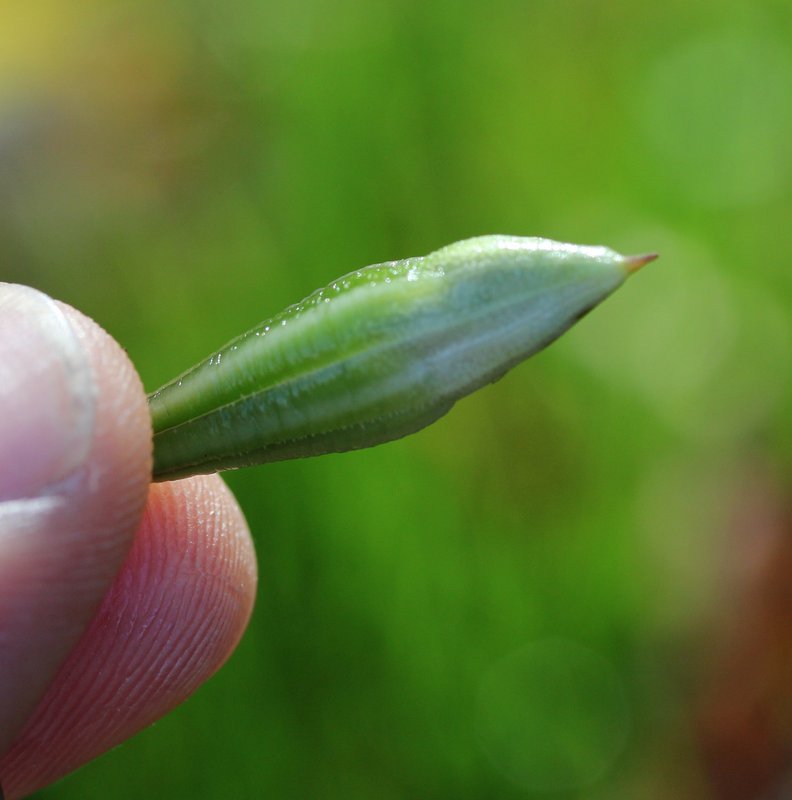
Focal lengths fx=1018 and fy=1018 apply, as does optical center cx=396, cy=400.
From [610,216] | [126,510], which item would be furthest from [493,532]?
[126,510]

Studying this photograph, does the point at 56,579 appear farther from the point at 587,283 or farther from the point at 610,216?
the point at 610,216

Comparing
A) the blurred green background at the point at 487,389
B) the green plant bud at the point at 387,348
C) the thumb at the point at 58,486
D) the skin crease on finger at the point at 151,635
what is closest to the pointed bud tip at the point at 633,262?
the green plant bud at the point at 387,348

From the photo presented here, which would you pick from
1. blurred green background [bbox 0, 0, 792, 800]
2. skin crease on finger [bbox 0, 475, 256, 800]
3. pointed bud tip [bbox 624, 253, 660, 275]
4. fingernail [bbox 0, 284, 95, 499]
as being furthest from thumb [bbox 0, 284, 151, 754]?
blurred green background [bbox 0, 0, 792, 800]

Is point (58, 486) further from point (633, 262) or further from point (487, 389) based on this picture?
point (487, 389)

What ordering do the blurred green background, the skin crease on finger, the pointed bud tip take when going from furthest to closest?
the blurred green background < the skin crease on finger < the pointed bud tip

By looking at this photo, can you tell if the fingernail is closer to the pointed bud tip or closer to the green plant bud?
the green plant bud

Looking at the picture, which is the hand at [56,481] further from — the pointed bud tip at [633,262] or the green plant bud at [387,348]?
the pointed bud tip at [633,262]
